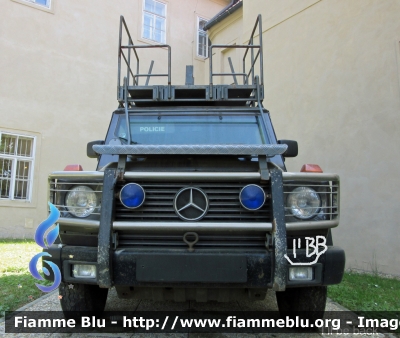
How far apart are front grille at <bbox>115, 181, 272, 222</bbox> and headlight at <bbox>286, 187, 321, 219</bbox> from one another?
22 centimetres

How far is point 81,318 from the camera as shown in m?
3.04

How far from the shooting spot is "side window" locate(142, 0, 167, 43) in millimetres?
12305

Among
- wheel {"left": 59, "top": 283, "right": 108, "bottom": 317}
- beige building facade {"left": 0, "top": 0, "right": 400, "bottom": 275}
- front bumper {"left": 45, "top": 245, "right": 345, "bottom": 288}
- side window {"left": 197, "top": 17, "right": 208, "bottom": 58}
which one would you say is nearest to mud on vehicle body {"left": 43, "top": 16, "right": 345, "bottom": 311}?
front bumper {"left": 45, "top": 245, "right": 345, "bottom": 288}

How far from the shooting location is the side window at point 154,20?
1230 centimetres

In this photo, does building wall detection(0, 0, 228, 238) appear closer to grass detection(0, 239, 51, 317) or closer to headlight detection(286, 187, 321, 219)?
grass detection(0, 239, 51, 317)

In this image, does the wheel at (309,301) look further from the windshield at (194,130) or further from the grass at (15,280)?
the grass at (15,280)

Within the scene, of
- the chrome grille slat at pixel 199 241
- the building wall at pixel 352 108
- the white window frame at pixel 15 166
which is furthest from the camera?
the white window frame at pixel 15 166

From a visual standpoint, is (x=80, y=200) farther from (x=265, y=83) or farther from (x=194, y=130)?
(x=265, y=83)

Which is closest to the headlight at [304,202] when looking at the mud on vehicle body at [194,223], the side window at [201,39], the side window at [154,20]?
the mud on vehicle body at [194,223]

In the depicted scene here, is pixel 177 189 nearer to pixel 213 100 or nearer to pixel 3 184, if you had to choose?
pixel 213 100

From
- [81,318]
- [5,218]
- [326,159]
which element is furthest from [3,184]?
[326,159]

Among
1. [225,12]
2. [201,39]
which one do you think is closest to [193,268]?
[225,12]

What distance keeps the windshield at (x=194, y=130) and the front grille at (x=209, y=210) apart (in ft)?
3.28

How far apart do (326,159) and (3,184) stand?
322 inches
